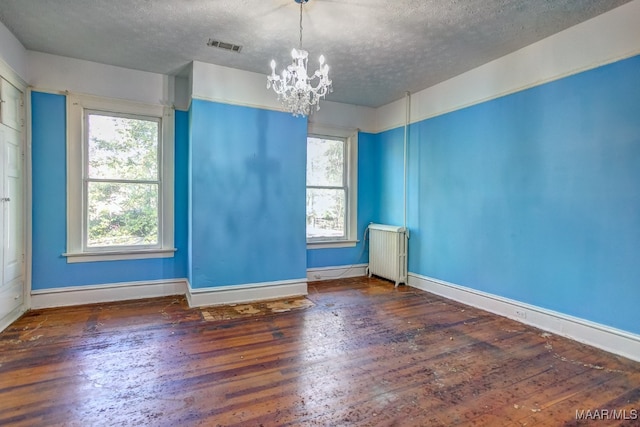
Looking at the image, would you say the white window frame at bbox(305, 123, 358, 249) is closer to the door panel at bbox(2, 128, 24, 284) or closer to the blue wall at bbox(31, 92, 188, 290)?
the blue wall at bbox(31, 92, 188, 290)

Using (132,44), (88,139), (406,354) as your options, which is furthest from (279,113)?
(406,354)

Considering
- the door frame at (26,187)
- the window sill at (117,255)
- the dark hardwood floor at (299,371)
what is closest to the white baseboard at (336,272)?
the dark hardwood floor at (299,371)

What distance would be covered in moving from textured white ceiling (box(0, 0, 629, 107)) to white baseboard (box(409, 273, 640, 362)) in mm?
2750

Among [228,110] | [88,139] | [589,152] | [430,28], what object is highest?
[430,28]

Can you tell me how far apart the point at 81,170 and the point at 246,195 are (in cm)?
196

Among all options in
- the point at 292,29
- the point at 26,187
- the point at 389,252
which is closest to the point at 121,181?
the point at 26,187

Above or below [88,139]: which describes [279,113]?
above

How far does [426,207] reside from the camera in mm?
4895

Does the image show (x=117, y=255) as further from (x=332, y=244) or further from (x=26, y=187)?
(x=332, y=244)

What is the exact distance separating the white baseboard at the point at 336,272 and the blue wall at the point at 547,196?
1.28 m

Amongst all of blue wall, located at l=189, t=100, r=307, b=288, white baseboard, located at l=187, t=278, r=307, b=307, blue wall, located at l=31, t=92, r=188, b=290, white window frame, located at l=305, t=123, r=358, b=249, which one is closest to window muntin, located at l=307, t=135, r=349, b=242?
white window frame, located at l=305, t=123, r=358, b=249

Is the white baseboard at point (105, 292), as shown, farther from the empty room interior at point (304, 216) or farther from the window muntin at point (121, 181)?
the window muntin at point (121, 181)

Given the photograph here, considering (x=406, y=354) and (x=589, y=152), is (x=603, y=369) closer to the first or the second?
(x=406, y=354)

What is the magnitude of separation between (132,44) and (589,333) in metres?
5.30
